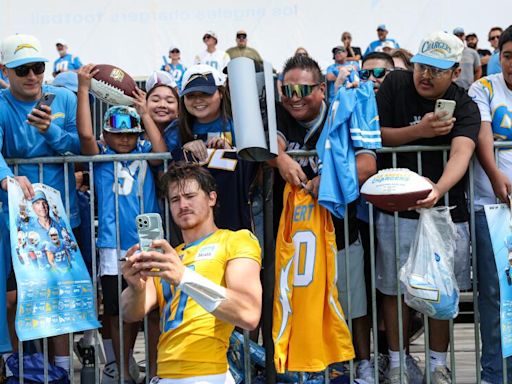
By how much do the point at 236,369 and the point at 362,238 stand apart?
1.20 metres


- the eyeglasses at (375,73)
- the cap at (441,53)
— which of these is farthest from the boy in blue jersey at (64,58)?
the cap at (441,53)

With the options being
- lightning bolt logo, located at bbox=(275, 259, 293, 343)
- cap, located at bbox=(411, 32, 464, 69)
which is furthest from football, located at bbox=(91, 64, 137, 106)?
cap, located at bbox=(411, 32, 464, 69)

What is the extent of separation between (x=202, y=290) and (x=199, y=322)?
410 millimetres

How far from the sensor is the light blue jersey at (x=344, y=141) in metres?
5.49

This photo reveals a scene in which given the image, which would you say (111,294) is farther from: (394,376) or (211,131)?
(394,376)

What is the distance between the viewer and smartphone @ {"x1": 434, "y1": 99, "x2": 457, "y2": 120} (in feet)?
18.3

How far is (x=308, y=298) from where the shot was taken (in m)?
5.49

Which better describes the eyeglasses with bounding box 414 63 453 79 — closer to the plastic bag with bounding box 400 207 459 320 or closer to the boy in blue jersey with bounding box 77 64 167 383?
the plastic bag with bounding box 400 207 459 320

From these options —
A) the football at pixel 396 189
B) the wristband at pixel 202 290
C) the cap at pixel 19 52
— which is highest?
the cap at pixel 19 52

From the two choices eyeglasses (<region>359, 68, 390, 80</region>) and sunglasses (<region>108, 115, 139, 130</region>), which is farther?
eyeglasses (<region>359, 68, 390, 80</region>)

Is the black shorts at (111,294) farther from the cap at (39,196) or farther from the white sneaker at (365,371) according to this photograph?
the white sneaker at (365,371)

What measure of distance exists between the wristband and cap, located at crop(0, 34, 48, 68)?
2.15 metres

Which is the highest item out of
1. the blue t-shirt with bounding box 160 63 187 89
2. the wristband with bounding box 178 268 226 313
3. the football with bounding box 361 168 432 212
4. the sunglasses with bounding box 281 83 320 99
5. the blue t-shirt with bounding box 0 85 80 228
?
the blue t-shirt with bounding box 160 63 187 89

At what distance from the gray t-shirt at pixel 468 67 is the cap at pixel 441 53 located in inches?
287
